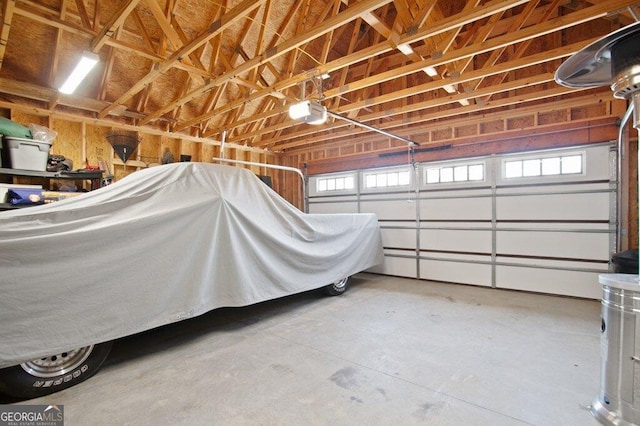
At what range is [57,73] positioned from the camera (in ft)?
14.9

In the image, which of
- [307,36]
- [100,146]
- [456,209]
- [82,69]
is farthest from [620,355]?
[100,146]

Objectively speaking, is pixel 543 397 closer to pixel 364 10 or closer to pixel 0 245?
pixel 364 10

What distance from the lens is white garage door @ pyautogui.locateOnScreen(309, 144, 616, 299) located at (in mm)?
4645

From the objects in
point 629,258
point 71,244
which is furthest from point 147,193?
point 629,258

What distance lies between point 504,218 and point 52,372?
622 cm

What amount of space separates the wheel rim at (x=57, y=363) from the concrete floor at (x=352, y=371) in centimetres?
17

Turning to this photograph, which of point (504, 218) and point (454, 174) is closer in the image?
point (504, 218)

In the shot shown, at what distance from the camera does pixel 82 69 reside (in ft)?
11.1

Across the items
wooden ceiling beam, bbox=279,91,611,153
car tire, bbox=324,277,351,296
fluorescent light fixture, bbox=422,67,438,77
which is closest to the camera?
fluorescent light fixture, bbox=422,67,438,77

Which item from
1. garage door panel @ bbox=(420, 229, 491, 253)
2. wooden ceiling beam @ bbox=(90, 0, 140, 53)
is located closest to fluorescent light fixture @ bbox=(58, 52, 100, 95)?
wooden ceiling beam @ bbox=(90, 0, 140, 53)

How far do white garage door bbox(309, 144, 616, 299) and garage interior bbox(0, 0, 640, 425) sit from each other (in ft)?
0.10

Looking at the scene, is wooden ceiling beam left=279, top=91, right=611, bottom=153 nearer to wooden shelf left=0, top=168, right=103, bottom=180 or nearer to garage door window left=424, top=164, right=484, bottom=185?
garage door window left=424, top=164, right=484, bottom=185

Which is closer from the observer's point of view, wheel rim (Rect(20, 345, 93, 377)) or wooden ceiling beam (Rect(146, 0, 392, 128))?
wheel rim (Rect(20, 345, 93, 377))

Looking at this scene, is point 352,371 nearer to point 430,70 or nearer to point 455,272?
point 430,70
